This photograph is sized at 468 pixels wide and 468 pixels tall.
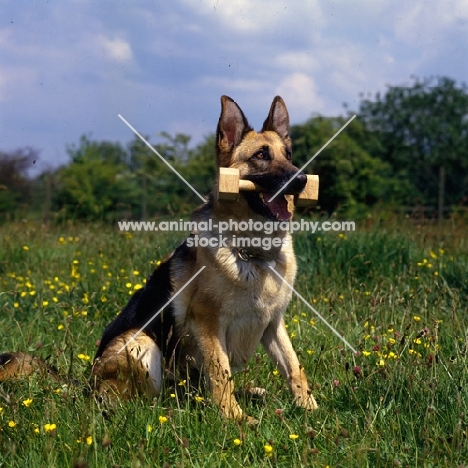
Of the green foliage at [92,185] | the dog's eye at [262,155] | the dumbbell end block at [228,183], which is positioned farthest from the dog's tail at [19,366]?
the green foliage at [92,185]

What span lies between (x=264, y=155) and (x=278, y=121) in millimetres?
398

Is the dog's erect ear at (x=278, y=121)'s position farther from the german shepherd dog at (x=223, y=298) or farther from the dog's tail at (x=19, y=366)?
the dog's tail at (x=19, y=366)

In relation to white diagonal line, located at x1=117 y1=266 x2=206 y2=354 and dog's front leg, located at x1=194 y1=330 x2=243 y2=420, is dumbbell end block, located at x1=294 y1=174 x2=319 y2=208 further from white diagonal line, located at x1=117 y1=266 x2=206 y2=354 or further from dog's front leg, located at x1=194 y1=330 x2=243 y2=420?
dog's front leg, located at x1=194 y1=330 x2=243 y2=420

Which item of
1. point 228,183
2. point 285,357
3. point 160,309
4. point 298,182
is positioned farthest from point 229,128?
point 285,357

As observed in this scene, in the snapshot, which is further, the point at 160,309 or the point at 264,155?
the point at 264,155

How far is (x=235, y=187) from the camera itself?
3.94 meters

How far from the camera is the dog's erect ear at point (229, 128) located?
14.0 feet

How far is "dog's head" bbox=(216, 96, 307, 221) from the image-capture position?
4.09 meters

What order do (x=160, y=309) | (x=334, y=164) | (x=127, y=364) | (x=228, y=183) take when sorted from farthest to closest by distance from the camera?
(x=334, y=164)
(x=160, y=309)
(x=228, y=183)
(x=127, y=364)

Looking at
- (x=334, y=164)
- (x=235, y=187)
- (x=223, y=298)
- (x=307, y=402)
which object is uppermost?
(x=334, y=164)

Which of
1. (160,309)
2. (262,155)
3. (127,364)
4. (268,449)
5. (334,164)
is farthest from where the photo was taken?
(334,164)

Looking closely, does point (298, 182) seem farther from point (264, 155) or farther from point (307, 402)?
point (307, 402)

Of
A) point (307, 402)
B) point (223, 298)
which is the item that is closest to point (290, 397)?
point (307, 402)

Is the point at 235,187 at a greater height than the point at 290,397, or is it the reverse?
the point at 235,187
